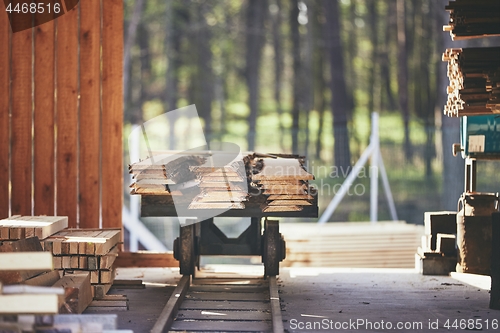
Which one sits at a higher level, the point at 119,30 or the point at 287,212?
the point at 119,30

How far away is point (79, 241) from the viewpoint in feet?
23.8

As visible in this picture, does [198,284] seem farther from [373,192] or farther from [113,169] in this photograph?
[373,192]

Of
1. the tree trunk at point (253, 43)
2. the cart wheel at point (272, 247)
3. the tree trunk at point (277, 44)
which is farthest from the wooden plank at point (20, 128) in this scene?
the tree trunk at point (277, 44)

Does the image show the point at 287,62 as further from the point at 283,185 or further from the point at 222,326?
the point at 222,326

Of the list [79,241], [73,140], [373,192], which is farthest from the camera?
[373,192]

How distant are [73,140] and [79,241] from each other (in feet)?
7.99

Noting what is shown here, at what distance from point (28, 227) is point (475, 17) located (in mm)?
5092

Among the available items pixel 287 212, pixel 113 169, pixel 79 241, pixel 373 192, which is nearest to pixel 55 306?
pixel 79 241

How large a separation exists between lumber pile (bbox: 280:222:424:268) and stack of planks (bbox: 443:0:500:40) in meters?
4.74

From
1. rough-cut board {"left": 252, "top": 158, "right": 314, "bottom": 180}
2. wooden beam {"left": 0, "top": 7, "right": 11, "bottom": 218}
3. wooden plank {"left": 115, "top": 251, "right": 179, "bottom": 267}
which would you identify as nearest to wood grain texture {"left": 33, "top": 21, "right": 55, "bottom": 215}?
wooden beam {"left": 0, "top": 7, "right": 11, "bottom": 218}

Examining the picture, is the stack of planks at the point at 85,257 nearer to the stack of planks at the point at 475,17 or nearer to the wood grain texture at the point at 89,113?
the wood grain texture at the point at 89,113

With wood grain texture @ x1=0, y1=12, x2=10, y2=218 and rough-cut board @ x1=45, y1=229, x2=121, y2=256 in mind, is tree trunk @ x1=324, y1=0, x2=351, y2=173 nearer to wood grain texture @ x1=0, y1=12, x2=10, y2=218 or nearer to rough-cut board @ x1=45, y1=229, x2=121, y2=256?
A: wood grain texture @ x1=0, y1=12, x2=10, y2=218

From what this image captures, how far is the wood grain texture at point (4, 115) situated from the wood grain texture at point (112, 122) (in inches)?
49.3

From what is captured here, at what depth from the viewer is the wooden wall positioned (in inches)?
366
